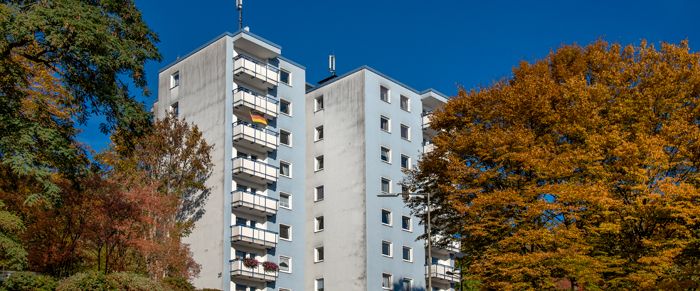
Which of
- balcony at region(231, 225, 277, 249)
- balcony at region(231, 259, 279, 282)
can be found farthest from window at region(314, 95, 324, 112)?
balcony at region(231, 259, 279, 282)

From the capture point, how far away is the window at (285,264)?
6316cm

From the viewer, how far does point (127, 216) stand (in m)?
44.5

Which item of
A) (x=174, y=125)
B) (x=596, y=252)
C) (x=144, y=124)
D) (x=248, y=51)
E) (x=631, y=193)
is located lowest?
(x=596, y=252)

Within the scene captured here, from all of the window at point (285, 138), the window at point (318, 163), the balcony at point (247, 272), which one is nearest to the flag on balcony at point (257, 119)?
the window at point (285, 138)

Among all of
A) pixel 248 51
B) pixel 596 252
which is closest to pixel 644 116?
pixel 596 252

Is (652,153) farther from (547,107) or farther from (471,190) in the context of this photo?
(471,190)

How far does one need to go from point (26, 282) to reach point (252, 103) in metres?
31.3

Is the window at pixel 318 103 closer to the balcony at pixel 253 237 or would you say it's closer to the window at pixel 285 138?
the window at pixel 285 138

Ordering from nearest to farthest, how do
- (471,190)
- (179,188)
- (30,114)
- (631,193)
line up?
1. (30,114)
2. (631,193)
3. (471,190)
4. (179,188)

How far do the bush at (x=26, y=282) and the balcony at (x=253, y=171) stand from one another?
27.2 meters

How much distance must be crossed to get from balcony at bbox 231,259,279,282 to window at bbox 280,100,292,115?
13.6m

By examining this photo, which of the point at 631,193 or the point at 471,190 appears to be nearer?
the point at 631,193

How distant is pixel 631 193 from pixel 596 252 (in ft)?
9.36

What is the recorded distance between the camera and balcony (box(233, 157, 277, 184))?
2411 inches
